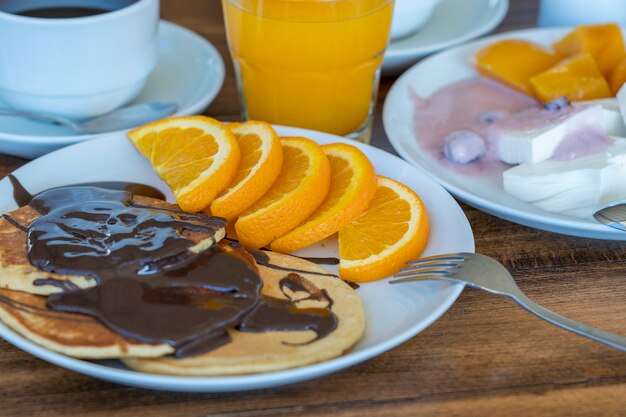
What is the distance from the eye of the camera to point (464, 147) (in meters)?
1.28

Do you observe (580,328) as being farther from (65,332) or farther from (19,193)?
(19,193)

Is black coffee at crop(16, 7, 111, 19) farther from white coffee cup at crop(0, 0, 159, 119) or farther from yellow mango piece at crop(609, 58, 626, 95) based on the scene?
yellow mango piece at crop(609, 58, 626, 95)

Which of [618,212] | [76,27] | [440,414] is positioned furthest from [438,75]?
[440,414]

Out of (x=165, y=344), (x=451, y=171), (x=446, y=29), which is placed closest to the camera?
(x=165, y=344)

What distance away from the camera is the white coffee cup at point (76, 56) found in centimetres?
127

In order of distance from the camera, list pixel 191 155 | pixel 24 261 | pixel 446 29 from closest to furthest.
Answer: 1. pixel 24 261
2. pixel 191 155
3. pixel 446 29

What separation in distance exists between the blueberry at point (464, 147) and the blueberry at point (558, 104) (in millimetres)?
150

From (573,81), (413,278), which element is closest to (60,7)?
(413,278)

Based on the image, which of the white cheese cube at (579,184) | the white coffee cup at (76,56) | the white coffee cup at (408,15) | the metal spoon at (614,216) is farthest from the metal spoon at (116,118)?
the metal spoon at (614,216)

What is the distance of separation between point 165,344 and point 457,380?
0.34 metres

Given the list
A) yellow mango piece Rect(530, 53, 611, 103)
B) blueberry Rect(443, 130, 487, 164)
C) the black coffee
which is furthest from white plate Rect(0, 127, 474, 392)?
yellow mango piece Rect(530, 53, 611, 103)

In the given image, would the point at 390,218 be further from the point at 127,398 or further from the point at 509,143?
the point at 127,398

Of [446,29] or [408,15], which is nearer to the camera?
[408,15]

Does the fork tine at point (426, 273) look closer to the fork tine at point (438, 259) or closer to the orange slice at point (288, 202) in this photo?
the fork tine at point (438, 259)
